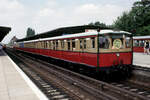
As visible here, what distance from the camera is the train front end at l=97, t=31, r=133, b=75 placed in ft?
30.2

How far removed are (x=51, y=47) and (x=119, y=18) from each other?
40.4 m

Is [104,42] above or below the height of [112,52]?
above

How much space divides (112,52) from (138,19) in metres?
41.9

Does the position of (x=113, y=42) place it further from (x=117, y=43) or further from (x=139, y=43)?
(x=139, y=43)

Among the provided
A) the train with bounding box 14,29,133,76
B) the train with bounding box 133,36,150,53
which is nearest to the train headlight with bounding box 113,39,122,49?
the train with bounding box 14,29,133,76

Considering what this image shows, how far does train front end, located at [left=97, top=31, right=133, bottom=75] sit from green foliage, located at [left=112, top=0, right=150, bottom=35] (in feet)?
122

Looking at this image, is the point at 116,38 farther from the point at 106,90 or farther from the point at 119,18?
the point at 119,18

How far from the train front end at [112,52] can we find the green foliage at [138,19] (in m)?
37.3

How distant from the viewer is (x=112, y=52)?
30.8 ft

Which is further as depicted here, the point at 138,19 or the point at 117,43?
the point at 138,19

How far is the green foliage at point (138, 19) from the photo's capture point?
45781 millimetres

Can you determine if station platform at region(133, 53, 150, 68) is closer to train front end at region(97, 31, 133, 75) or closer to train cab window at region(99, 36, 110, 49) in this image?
train front end at region(97, 31, 133, 75)

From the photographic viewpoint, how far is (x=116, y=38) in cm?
959

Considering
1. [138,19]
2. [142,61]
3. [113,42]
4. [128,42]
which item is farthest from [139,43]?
[138,19]
